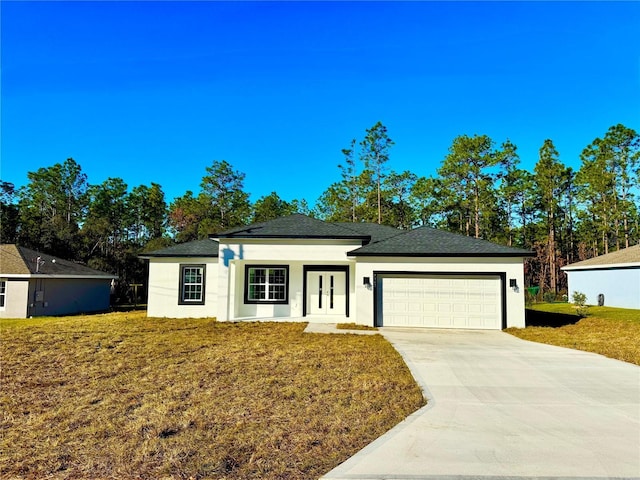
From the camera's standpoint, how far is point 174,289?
1592cm

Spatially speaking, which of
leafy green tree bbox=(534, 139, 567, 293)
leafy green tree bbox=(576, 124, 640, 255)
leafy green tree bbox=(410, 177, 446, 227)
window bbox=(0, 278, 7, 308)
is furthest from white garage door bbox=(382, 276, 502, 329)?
leafy green tree bbox=(576, 124, 640, 255)

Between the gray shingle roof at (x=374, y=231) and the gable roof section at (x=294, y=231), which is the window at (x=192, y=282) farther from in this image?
the gray shingle roof at (x=374, y=231)

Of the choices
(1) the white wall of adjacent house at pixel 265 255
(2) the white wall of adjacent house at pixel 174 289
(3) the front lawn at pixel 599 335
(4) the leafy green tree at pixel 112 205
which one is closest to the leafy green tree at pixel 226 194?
(4) the leafy green tree at pixel 112 205

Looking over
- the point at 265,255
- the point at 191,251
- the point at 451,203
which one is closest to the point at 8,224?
the point at 191,251

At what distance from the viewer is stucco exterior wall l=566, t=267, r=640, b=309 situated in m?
19.4

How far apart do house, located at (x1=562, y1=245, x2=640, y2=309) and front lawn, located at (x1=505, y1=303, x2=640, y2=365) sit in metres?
4.90

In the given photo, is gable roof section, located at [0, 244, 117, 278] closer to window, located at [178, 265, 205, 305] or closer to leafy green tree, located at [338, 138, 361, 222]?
window, located at [178, 265, 205, 305]

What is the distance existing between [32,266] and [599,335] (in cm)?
2425

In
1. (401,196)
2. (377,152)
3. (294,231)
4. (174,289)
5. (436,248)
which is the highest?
(377,152)

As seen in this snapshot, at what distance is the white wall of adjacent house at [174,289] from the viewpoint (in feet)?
51.8

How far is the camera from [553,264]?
32.3m

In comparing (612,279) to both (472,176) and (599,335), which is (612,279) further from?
(472,176)

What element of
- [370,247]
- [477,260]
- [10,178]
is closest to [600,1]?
[477,260]

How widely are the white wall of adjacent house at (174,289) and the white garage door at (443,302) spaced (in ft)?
23.6
